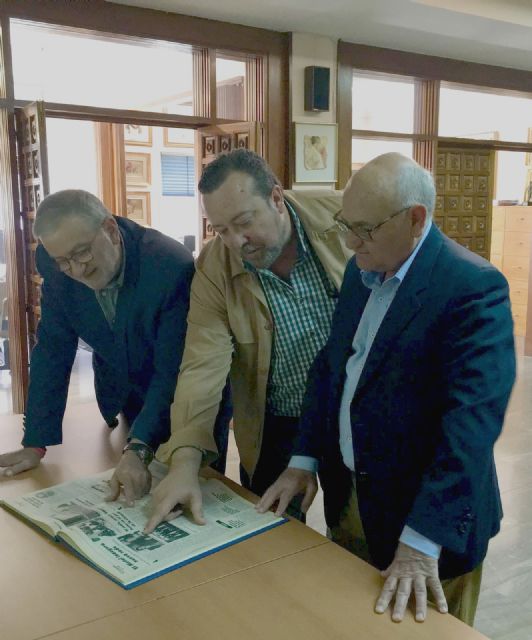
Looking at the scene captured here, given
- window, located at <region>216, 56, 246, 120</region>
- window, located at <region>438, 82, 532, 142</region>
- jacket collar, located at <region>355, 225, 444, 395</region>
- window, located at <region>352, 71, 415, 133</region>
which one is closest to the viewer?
jacket collar, located at <region>355, 225, 444, 395</region>

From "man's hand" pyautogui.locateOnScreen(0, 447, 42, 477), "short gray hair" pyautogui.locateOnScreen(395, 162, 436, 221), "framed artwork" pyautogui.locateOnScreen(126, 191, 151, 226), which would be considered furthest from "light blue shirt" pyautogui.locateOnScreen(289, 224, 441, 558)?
"framed artwork" pyautogui.locateOnScreen(126, 191, 151, 226)

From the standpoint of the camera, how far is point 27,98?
4.37 m

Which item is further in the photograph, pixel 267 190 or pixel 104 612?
pixel 267 190

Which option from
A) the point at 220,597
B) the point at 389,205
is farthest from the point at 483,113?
the point at 220,597

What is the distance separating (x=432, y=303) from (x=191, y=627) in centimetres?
69

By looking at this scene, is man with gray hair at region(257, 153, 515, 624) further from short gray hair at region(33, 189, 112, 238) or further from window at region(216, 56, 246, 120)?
window at region(216, 56, 246, 120)

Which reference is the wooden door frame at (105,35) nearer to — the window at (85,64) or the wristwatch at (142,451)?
the window at (85,64)

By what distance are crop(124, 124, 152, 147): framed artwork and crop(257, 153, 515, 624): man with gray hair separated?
7.47m

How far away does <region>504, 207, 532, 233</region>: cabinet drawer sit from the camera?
24.3 ft

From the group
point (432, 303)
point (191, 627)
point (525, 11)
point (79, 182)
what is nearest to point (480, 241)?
point (525, 11)

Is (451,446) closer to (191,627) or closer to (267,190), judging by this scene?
(191,627)

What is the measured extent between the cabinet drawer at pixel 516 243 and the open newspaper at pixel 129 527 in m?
6.75

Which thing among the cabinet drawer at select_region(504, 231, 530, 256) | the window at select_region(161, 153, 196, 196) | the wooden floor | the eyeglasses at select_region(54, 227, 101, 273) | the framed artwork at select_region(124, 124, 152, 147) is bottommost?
the wooden floor

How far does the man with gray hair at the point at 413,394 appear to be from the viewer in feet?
3.68
